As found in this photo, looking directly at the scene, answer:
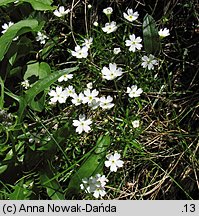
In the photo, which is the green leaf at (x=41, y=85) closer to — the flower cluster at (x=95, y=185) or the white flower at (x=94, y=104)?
the white flower at (x=94, y=104)

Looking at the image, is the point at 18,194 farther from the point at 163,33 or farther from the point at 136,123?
the point at 163,33

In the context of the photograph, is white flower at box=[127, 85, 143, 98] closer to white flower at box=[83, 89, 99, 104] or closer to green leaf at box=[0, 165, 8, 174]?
white flower at box=[83, 89, 99, 104]

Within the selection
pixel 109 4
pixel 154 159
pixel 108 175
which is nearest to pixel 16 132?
pixel 108 175

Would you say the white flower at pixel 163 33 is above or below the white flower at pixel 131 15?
below

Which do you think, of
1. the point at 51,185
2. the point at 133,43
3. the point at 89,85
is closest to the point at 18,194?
the point at 51,185

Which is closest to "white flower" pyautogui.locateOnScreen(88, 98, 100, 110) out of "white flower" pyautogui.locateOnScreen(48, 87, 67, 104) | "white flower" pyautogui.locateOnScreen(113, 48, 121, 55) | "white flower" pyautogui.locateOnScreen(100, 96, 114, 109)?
"white flower" pyautogui.locateOnScreen(100, 96, 114, 109)

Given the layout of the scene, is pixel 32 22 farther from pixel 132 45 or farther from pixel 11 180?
pixel 11 180

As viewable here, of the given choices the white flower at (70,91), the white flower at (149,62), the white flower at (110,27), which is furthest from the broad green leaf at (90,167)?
the white flower at (110,27)
